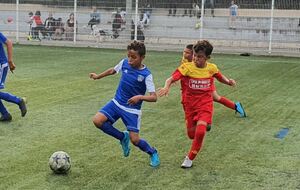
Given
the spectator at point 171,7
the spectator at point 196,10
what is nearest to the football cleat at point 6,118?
the spectator at point 196,10

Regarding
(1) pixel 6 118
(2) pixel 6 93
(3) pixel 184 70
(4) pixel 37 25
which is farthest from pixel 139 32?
(3) pixel 184 70

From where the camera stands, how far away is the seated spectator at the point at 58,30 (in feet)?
83.0

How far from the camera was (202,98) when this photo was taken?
6.35 m

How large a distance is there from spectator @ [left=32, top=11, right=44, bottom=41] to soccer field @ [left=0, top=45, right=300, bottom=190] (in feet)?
41.1

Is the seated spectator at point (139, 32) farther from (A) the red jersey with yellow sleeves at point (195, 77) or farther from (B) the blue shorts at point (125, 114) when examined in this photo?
(B) the blue shorts at point (125, 114)

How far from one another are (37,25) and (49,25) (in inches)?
23.0

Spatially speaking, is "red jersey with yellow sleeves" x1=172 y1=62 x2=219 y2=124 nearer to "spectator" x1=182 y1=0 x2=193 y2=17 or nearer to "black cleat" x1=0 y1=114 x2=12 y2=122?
"black cleat" x1=0 y1=114 x2=12 y2=122

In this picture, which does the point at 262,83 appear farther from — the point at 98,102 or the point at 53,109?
the point at 53,109

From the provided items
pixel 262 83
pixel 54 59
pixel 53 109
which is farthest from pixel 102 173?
Answer: pixel 54 59

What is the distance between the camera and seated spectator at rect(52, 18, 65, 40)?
83.0ft

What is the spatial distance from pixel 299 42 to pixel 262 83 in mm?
10465

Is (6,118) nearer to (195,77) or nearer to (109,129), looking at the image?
(109,129)

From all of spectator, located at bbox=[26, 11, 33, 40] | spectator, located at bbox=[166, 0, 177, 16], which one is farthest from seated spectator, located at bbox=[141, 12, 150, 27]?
spectator, located at bbox=[26, 11, 33, 40]

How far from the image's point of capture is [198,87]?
6.34 m
